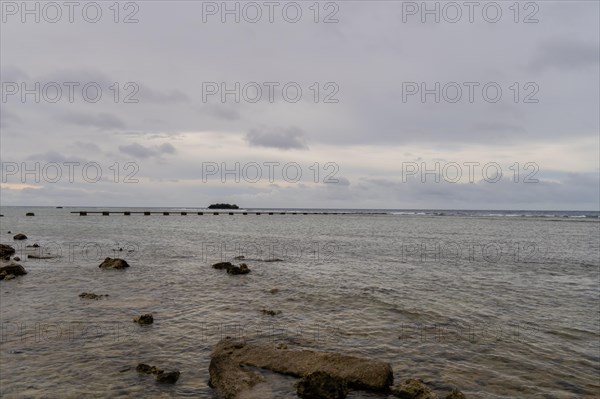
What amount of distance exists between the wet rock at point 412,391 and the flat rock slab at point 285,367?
0.36 metres

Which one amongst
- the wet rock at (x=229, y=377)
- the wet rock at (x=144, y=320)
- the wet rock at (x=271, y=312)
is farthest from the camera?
the wet rock at (x=271, y=312)

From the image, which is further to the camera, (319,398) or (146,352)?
(146,352)

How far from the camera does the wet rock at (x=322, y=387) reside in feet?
31.6

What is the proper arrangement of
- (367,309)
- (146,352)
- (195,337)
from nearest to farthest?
(146,352) < (195,337) < (367,309)

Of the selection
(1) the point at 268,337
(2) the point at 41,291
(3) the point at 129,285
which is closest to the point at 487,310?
(1) the point at 268,337

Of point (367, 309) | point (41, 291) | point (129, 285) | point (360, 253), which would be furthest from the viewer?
point (360, 253)

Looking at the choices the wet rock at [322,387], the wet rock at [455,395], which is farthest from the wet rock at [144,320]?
the wet rock at [455,395]

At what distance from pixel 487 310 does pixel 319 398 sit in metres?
13.8

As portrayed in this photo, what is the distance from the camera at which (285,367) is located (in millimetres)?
11398

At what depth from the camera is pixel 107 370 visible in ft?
37.6

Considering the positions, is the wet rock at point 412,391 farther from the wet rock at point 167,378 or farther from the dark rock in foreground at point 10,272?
the dark rock in foreground at point 10,272

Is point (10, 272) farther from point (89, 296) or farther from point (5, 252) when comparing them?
point (5, 252)

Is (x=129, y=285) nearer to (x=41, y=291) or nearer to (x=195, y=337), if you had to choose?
(x=41, y=291)

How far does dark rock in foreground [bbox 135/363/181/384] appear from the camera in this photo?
10.7 meters
